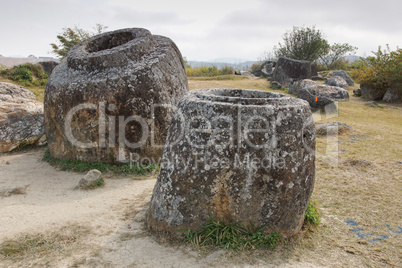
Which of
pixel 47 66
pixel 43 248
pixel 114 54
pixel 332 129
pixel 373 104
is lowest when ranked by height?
pixel 43 248

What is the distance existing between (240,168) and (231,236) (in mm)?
693

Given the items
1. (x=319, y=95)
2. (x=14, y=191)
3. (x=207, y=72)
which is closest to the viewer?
(x=14, y=191)

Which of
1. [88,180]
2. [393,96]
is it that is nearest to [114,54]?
[88,180]

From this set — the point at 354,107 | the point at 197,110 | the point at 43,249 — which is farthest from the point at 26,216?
the point at 354,107

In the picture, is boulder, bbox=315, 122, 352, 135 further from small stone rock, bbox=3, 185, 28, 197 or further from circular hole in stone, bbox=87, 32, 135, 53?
small stone rock, bbox=3, 185, 28, 197

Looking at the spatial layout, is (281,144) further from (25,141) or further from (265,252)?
(25,141)

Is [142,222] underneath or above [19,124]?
underneath

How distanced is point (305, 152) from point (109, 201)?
2.68 meters

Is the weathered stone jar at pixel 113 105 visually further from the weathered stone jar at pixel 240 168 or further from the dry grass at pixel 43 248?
the weathered stone jar at pixel 240 168

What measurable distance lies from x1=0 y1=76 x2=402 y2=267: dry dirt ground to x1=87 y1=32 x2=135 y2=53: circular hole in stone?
104 inches

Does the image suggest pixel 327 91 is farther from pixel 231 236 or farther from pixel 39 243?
pixel 39 243

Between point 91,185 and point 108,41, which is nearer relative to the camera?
point 91,185

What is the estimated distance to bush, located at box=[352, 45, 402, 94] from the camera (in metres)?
13.4

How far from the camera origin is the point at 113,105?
530 cm
